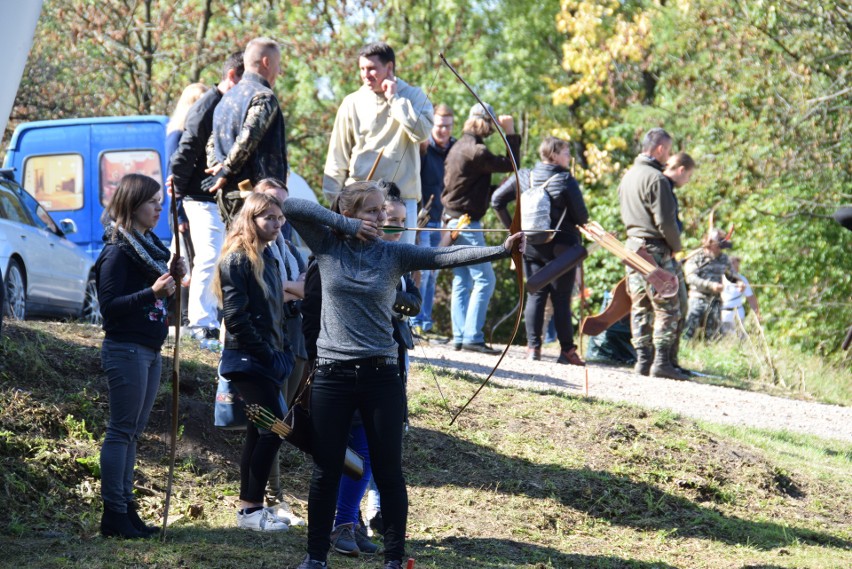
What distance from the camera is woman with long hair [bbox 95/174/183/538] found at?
5.32 metres

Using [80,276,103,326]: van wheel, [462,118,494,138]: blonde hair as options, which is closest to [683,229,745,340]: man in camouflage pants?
[462,118,494,138]: blonde hair

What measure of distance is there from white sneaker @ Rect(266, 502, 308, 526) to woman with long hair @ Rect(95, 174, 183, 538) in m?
0.66

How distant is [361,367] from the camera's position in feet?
16.2

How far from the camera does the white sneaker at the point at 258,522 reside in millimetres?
5715

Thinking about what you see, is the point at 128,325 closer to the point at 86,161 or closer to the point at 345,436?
the point at 345,436

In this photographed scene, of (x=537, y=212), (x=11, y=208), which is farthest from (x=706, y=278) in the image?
(x=11, y=208)

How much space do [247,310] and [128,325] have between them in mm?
550

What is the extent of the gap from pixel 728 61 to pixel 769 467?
37.7 ft

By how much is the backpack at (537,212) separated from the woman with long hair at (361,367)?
17.9 ft

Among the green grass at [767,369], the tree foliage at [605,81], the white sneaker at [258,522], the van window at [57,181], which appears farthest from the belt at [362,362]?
the van window at [57,181]

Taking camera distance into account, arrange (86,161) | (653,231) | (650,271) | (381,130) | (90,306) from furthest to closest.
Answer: (86,161) < (90,306) < (653,231) < (650,271) < (381,130)

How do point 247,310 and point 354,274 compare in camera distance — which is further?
point 247,310

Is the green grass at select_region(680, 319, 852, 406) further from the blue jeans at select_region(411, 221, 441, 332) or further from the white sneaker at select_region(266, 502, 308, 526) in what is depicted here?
the white sneaker at select_region(266, 502, 308, 526)

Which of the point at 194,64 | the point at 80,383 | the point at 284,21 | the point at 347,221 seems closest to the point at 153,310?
the point at 347,221
